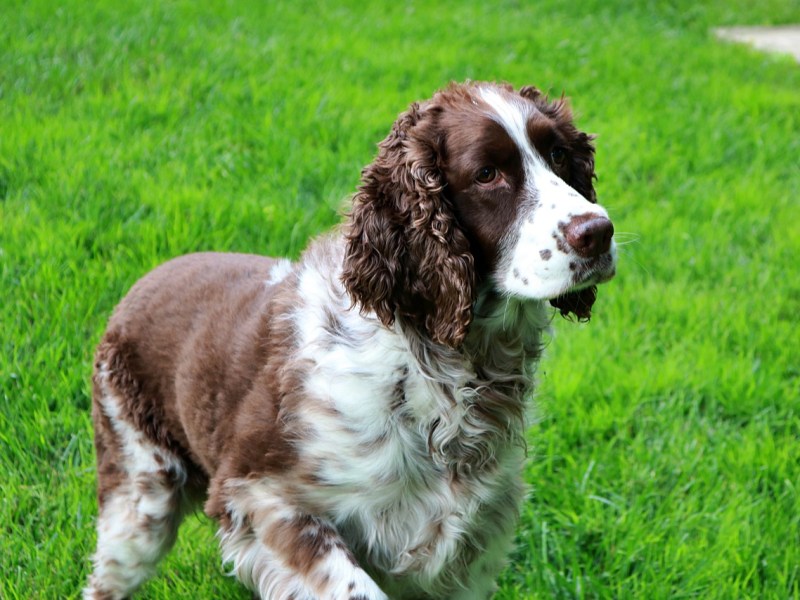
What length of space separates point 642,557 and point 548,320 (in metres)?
1.12

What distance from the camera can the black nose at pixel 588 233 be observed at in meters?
2.61

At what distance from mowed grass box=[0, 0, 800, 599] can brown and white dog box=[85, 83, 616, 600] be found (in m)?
0.43

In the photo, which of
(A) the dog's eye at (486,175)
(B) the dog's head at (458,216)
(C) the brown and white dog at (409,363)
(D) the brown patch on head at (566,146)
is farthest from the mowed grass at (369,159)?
(A) the dog's eye at (486,175)

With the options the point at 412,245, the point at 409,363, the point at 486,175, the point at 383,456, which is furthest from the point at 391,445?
the point at 486,175

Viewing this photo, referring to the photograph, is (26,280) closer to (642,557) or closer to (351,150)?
(351,150)

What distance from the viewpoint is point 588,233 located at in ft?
8.55

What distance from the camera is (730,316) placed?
16.9ft

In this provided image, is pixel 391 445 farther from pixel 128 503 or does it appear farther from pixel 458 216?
pixel 128 503

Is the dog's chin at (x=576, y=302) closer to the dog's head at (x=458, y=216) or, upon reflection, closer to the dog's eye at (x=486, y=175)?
the dog's head at (x=458, y=216)

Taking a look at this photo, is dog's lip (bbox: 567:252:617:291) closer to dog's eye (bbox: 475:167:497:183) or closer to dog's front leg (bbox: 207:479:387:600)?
dog's eye (bbox: 475:167:497:183)

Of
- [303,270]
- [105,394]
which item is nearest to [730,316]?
[303,270]

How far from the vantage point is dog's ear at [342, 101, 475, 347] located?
9.14ft

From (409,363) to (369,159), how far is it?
347 centimetres

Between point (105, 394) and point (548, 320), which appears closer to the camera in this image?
point (548, 320)
